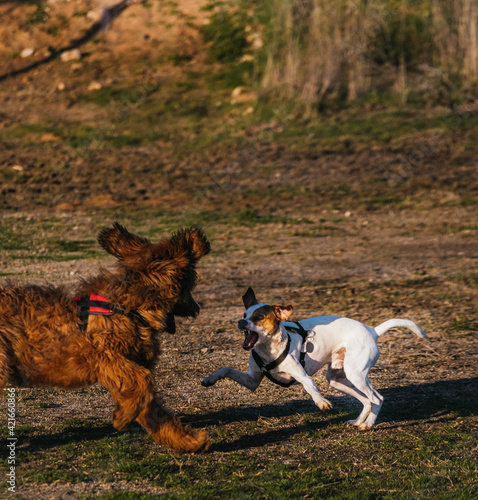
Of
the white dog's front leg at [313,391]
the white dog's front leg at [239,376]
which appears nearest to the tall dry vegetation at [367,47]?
the white dog's front leg at [239,376]

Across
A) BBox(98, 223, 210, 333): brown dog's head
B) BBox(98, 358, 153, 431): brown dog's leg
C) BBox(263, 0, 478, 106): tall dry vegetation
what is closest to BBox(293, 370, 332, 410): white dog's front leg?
BBox(98, 223, 210, 333): brown dog's head

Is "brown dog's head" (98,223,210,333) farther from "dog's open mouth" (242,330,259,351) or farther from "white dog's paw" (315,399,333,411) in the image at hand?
"white dog's paw" (315,399,333,411)

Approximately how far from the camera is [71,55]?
21.2 meters

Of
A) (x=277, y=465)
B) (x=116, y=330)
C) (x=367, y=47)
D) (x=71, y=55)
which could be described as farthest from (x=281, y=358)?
(x=71, y=55)

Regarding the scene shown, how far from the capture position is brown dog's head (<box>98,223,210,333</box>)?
4.85 m

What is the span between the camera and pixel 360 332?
18.2 feet

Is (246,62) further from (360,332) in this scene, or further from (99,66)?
(360,332)

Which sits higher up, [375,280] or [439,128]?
[439,128]

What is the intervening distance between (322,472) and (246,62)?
1661cm

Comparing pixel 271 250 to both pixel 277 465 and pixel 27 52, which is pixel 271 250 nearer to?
pixel 277 465

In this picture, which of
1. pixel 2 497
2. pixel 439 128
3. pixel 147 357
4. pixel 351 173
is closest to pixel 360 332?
pixel 147 357

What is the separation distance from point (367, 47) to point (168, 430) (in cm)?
1516

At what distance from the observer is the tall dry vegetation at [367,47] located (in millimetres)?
17906

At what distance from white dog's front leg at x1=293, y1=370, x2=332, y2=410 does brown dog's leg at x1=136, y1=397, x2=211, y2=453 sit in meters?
0.81
